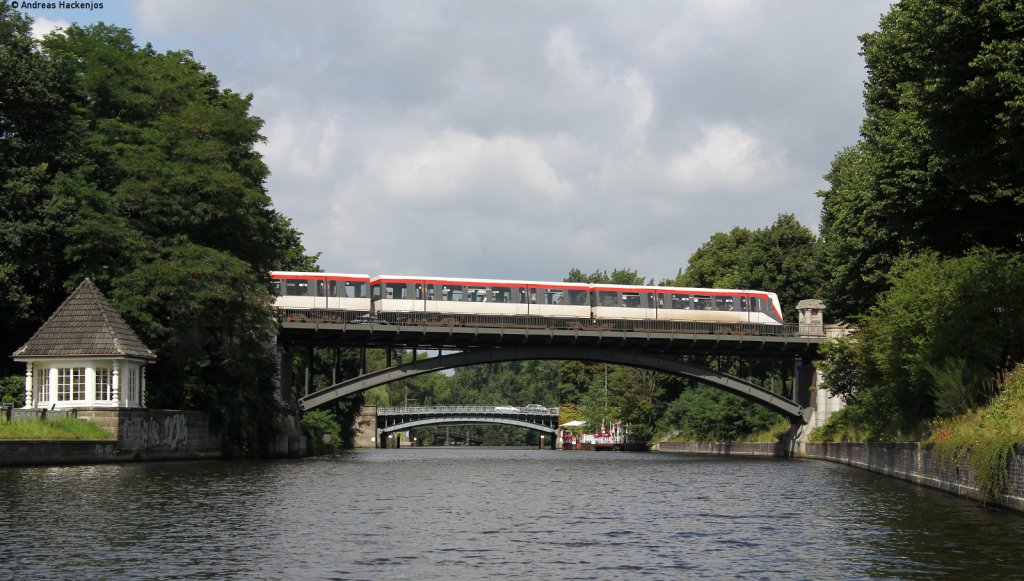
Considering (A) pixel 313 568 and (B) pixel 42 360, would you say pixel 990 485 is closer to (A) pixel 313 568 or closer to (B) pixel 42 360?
(A) pixel 313 568

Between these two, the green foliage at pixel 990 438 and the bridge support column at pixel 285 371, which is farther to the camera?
the bridge support column at pixel 285 371

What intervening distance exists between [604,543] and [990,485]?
33.2ft

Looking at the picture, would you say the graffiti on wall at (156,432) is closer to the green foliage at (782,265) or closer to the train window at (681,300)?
the train window at (681,300)

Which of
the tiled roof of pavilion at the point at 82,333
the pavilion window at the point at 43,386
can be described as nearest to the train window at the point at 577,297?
the tiled roof of pavilion at the point at 82,333

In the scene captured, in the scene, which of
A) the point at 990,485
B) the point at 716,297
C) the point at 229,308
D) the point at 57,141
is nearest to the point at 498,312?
the point at 716,297

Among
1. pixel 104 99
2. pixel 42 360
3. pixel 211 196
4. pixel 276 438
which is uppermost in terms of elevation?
pixel 104 99

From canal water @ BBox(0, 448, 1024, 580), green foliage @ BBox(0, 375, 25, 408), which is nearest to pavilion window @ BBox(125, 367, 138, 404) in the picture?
green foliage @ BBox(0, 375, 25, 408)

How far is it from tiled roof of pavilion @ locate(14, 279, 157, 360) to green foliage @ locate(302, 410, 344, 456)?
2872cm

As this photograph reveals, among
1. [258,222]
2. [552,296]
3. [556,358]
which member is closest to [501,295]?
[552,296]

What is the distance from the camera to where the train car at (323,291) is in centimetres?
7188

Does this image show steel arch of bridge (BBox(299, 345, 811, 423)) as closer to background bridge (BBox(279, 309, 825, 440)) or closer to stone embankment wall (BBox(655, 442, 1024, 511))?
background bridge (BBox(279, 309, 825, 440))

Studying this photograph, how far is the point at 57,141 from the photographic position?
1957 inches

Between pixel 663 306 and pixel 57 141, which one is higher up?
pixel 57 141

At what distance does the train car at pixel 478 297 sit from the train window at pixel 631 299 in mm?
2594
